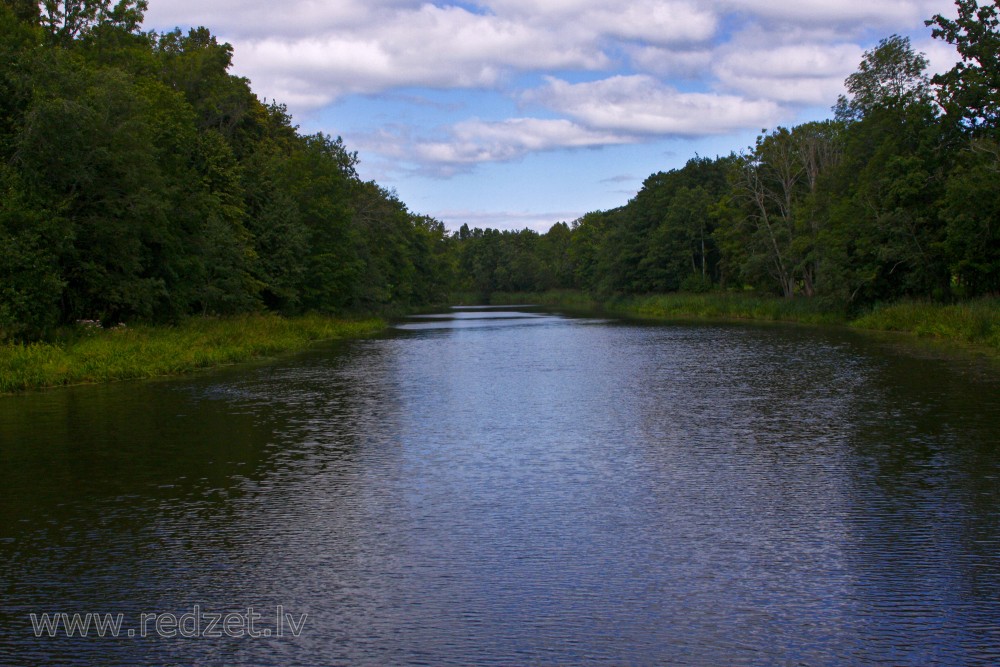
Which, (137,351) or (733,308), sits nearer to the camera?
(137,351)

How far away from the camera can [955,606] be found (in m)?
7.16

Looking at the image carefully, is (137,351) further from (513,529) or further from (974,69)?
(974,69)

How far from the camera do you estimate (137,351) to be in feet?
96.3

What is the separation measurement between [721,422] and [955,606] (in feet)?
33.2

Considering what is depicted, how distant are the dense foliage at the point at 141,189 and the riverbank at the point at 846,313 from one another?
3209 centimetres

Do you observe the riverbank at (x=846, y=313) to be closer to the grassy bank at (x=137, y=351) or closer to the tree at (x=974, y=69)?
the tree at (x=974, y=69)

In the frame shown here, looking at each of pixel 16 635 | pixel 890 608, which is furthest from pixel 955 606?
pixel 16 635

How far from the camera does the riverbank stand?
36875 mm

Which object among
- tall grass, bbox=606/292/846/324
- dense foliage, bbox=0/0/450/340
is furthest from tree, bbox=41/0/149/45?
tall grass, bbox=606/292/846/324

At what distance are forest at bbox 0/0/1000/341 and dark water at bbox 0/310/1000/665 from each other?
1182cm

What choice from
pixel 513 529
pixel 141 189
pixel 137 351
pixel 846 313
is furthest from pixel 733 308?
pixel 513 529

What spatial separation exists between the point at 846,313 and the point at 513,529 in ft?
170

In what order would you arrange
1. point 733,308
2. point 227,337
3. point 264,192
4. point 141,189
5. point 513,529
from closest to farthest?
1. point 513,529
2. point 141,189
3. point 227,337
4. point 264,192
5. point 733,308

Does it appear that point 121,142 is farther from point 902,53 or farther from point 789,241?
point 789,241
